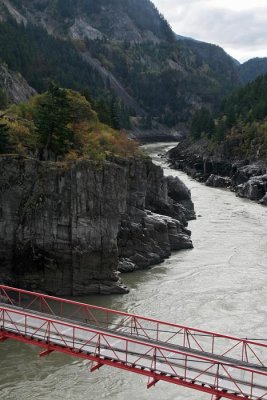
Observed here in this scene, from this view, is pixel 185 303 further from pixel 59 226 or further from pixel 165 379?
pixel 165 379

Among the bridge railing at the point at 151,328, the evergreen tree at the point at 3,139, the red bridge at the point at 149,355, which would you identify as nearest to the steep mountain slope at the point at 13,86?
the evergreen tree at the point at 3,139

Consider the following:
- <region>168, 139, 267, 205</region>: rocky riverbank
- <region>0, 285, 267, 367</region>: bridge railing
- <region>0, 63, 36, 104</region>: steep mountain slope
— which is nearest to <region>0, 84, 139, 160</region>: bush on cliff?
<region>0, 285, 267, 367</region>: bridge railing

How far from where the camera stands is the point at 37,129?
43250 millimetres

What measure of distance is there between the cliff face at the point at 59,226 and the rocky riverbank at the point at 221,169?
43.8 metres

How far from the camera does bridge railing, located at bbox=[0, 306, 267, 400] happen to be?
20766 millimetres

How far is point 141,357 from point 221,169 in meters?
86.1

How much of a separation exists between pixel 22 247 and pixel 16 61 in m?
87.1

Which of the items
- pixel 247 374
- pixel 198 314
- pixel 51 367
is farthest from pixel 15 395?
pixel 198 314

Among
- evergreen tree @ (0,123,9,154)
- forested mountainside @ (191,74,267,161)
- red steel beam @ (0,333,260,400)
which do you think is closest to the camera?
red steel beam @ (0,333,260,400)

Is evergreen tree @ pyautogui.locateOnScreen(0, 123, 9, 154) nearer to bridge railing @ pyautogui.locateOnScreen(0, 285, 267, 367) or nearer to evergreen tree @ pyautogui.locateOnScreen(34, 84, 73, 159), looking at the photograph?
evergreen tree @ pyautogui.locateOnScreen(34, 84, 73, 159)

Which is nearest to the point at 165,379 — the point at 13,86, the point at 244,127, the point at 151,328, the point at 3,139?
the point at 151,328

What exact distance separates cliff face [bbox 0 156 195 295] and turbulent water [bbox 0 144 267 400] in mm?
2463

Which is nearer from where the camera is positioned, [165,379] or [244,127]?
[165,379]

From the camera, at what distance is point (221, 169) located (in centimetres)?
10600
